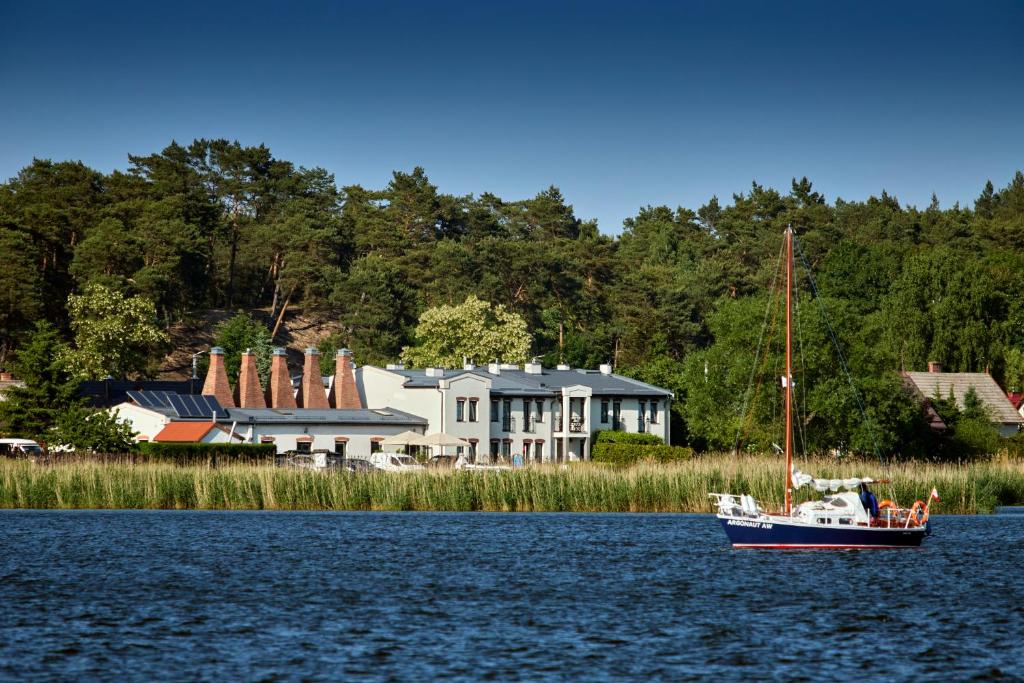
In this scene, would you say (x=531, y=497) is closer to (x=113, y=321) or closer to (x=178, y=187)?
(x=113, y=321)

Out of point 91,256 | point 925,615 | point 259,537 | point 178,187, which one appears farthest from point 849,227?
point 925,615

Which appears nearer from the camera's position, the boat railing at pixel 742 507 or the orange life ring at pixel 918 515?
the boat railing at pixel 742 507

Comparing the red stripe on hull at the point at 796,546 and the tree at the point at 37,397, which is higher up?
the tree at the point at 37,397

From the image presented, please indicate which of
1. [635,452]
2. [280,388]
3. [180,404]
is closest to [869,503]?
[635,452]

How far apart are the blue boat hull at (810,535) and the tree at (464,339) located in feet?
270

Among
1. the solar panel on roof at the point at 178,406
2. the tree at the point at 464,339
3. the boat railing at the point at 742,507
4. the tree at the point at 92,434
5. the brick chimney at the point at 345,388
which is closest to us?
the boat railing at the point at 742,507

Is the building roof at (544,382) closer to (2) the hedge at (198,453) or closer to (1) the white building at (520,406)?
(1) the white building at (520,406)

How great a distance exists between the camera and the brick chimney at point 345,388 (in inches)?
4429

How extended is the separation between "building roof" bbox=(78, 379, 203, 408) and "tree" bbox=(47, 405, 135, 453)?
18329 mm

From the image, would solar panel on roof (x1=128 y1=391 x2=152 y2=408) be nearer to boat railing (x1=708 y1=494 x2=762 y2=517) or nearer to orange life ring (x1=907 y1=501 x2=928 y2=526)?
boat railing (x1=708 y1=494 x2=762 y2=517)

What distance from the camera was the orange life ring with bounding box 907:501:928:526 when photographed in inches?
2282

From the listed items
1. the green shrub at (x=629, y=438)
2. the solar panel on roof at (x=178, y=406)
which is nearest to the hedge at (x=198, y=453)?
the solar panel on roof at (x=178, y=406)

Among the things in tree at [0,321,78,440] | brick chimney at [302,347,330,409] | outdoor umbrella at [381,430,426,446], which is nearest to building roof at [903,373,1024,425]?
outdoor umbrella at [381,430,426,446]

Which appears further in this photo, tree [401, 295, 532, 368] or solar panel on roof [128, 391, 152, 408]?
tree [401, 295, 532, 368]
